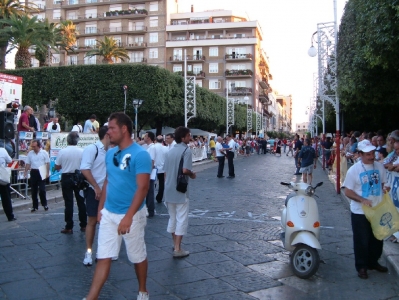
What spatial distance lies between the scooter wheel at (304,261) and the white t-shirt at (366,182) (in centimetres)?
73

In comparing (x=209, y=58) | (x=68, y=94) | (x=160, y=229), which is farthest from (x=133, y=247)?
(x=209, y=58)

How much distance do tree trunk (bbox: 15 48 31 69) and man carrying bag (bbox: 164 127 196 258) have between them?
32.8 meters

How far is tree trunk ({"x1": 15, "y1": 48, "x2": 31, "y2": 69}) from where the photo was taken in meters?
35.4

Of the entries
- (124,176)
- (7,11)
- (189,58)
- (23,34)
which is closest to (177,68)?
(189,58)

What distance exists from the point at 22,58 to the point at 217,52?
3707cm

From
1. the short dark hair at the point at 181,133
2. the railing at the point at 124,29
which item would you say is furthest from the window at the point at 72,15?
the short dark hair at the point at 181,133

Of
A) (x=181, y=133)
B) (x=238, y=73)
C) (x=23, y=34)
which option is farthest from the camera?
(x=238, y=73)

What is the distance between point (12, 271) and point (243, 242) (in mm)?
3364

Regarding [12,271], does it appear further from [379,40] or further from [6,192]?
[379,40]

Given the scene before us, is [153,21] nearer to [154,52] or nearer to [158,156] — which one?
[154,52]

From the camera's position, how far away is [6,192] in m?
9.06

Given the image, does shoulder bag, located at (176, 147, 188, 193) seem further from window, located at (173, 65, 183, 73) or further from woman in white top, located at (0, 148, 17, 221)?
window, located at (173, 65, 183, 73)

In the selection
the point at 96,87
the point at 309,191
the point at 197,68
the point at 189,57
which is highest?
the point at 189,57

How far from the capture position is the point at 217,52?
6781 centimetres
